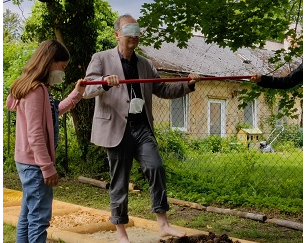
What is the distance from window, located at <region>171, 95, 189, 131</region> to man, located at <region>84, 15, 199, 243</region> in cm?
1051

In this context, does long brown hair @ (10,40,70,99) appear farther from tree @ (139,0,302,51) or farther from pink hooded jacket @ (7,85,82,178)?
tree @ (139,0,302,51)

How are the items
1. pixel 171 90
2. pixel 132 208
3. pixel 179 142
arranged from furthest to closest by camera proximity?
pixel 179 142, pixel 132 208, pixel 171 90

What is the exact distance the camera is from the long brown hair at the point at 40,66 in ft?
11.4

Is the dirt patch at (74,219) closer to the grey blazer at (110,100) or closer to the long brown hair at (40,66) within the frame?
the grey blazer at (110,100)

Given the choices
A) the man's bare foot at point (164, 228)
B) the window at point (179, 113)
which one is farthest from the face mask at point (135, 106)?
the window at point (179, 113)

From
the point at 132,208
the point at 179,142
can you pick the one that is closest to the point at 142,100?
the point at 132,208

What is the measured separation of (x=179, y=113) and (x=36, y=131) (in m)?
12.1

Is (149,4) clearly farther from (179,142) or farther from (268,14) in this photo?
(179,142)

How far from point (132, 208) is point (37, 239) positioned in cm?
341

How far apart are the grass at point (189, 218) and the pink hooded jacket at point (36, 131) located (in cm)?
157

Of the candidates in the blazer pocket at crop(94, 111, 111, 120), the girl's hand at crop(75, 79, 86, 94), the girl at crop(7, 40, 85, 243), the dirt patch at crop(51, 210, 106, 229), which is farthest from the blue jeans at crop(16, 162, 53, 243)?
A: the dirt patch at crop(51, 210, 106, 229)

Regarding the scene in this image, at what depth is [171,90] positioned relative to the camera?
14.7ft

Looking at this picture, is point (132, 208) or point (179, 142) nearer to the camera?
point (132, 208)

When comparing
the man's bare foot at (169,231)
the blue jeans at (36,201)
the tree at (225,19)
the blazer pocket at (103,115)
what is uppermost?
the tree at (225,19)
